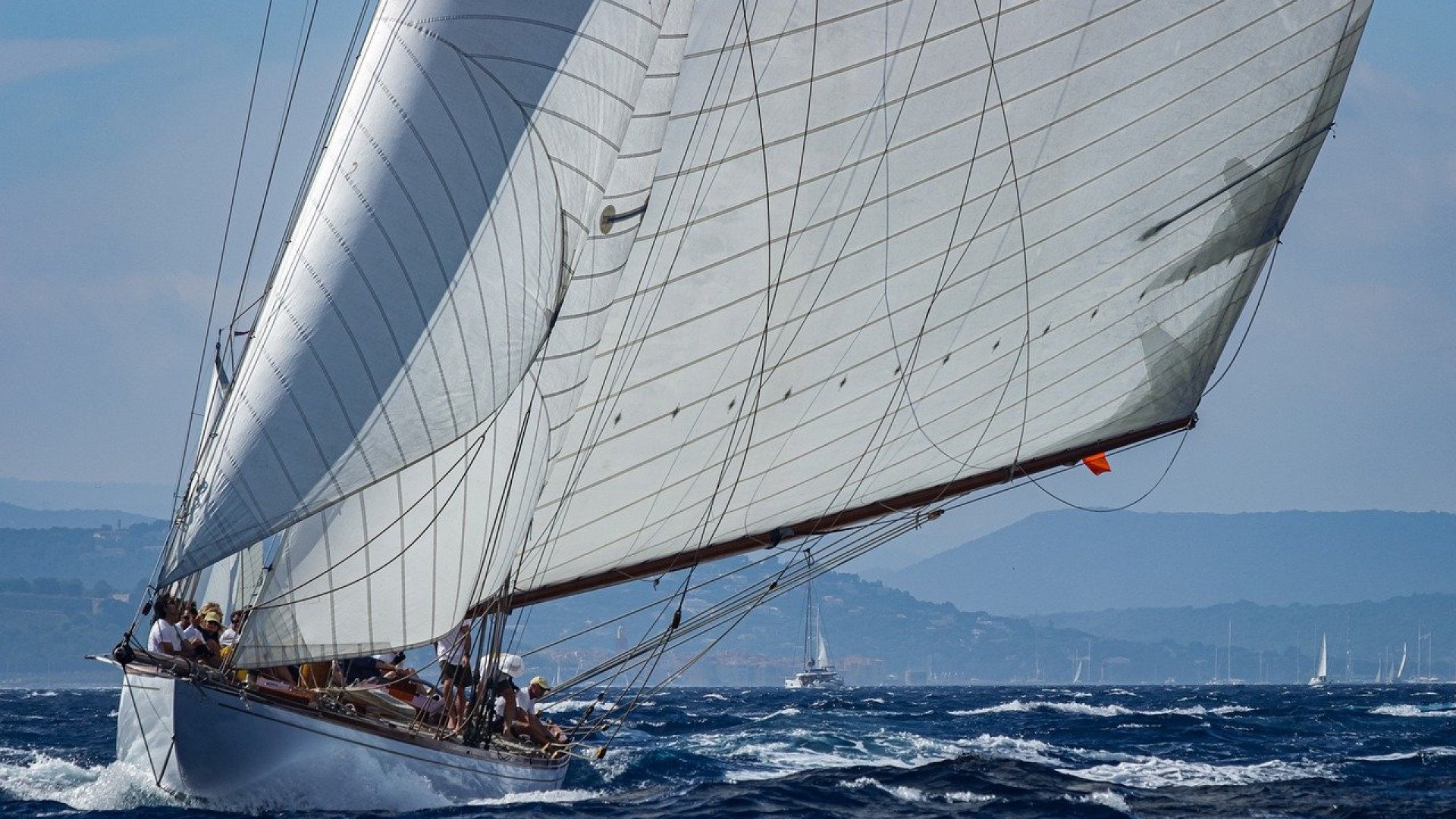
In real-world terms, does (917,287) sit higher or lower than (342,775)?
higher

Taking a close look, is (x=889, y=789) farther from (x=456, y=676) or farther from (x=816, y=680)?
(x=816, y=680)

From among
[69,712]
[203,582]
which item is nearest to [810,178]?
[203,582]

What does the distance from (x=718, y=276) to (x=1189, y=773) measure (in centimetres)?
1064

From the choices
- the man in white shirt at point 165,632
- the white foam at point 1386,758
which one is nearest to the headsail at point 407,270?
the man in white shirt at point 165,632

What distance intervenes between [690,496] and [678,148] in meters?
3.72

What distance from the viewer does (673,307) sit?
16234mm

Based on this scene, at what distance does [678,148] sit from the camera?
15.9 metres

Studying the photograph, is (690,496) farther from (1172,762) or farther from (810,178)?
(1172,762)

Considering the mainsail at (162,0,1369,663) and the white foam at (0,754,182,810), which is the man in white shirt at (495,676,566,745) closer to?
the mainsail at (162,0,1369,663)

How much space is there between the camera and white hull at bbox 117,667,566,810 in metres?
14.0

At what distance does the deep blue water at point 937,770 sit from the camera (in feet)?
54.1

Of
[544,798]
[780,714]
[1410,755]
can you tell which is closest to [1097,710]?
[780,714]

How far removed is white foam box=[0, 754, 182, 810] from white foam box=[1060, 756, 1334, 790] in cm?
1114

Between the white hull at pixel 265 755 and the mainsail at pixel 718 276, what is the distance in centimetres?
61
